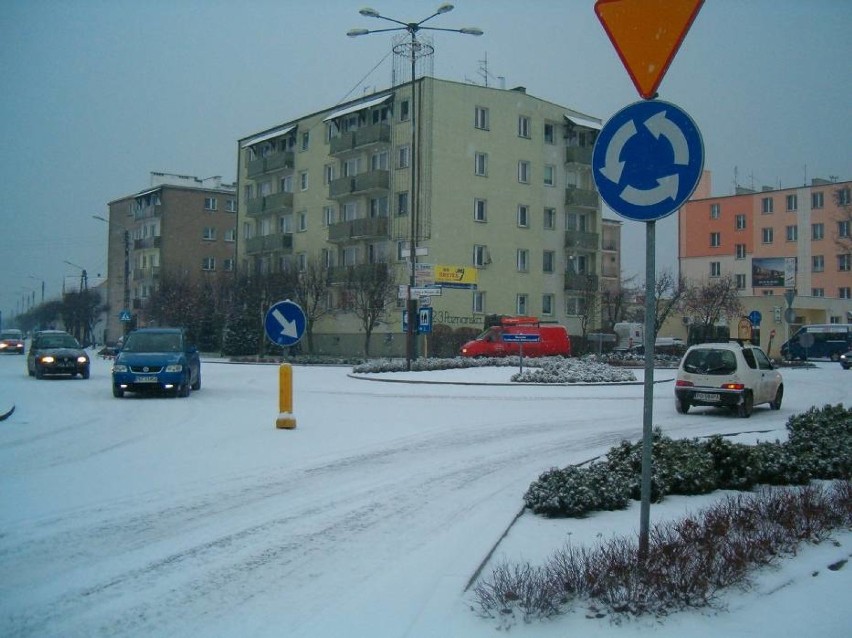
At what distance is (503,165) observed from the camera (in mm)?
54844

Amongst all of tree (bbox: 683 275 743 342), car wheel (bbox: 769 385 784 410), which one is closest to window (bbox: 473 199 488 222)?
tree (bbox: 683 275 743 342)

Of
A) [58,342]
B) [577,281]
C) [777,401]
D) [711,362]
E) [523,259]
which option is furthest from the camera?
[577,281]

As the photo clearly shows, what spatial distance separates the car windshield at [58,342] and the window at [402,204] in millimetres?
26491

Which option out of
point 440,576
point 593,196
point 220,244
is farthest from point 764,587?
point 220,244

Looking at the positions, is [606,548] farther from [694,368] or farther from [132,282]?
[132,282]

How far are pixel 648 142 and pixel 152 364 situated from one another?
57.1 feet

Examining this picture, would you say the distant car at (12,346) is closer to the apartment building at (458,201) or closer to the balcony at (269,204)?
the balcony at (269,204)

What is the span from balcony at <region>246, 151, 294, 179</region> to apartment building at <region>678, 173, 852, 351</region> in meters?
36.6

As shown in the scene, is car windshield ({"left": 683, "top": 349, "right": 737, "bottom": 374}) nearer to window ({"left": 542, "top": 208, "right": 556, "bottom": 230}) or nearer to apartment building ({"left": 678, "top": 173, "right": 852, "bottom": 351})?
window ({"left": 542, "top": 208, "right": 556, "bottom": 230})

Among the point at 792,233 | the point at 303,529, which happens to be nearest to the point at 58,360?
the point at 303,529

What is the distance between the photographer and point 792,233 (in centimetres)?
7838

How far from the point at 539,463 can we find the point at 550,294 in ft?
157

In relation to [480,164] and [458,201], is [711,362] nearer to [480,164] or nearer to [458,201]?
[458,201]

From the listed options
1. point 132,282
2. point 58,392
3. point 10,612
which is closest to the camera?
point 10,612
